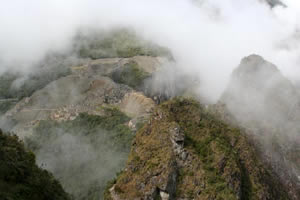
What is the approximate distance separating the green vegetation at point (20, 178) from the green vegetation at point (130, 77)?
13170cm

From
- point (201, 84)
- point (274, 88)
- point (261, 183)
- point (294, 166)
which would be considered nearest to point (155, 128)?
point (261, 183)

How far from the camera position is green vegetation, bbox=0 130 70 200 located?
149ft

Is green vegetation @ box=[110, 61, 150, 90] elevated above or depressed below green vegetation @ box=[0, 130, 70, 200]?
below

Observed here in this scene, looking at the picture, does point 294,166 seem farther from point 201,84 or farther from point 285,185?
point 201,84

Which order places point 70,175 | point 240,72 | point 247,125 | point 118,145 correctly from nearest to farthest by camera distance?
point 247,125
point 240,72
point 70,175
point 118,145

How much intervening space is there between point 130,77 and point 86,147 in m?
72.4

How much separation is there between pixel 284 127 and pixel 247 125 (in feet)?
36.2

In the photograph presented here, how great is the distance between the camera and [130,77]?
7633 inches

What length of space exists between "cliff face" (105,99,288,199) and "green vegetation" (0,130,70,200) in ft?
33.5

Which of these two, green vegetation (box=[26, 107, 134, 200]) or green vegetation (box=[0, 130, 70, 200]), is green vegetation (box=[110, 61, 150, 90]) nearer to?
green vegetation (box=[26, 107, 134, 200])

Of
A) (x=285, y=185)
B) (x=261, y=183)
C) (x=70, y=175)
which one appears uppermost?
(x=261, y=183)

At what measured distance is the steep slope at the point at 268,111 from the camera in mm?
79875

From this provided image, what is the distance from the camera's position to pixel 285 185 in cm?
7531

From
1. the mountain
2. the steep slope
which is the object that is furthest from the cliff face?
the steep slope
